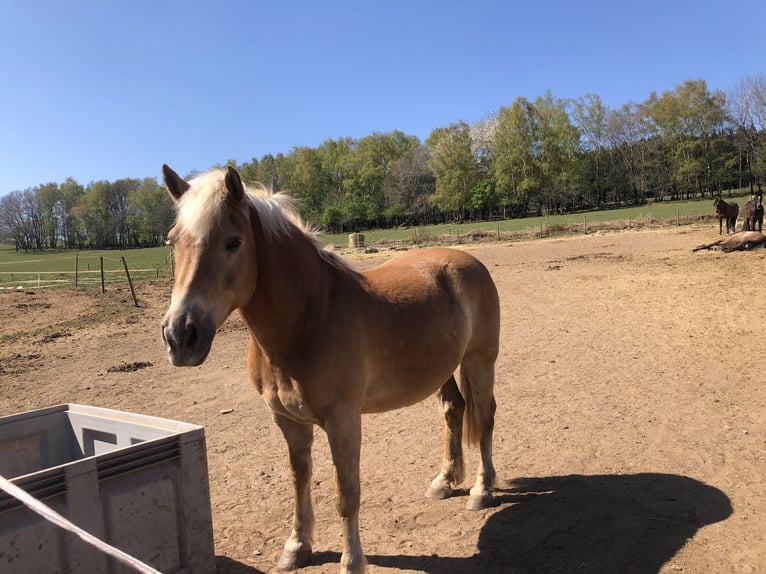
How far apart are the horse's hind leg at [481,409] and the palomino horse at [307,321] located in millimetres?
36

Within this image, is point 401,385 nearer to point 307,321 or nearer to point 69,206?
point 307,321

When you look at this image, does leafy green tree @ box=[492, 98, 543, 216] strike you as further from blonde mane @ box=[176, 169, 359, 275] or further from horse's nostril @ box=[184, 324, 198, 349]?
horse's nostril @ box=[184, 324, 198, 349]

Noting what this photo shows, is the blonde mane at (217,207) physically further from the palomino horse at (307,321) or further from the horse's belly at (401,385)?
the horse's belly at (401,385)

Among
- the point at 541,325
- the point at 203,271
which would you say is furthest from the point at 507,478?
the point at 541,325

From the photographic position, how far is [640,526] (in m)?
3.39

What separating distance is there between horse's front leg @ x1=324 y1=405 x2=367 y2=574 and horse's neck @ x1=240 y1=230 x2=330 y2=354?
1.67ft

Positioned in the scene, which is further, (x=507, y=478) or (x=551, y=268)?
(x=551, y=268)

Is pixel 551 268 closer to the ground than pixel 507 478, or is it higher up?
higher up

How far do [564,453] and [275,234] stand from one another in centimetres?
345

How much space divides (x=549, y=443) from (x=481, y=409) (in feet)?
3.77

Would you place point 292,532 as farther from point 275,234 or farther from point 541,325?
point 541,325

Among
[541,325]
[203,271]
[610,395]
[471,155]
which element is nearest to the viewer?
[203,271]

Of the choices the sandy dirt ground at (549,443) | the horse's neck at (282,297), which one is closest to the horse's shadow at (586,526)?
the sandy dirt ground at (549,443)

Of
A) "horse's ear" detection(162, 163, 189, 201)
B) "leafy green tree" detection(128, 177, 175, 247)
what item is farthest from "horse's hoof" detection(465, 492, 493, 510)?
"leafy green tree" detection(128, 177, 175, 247)
